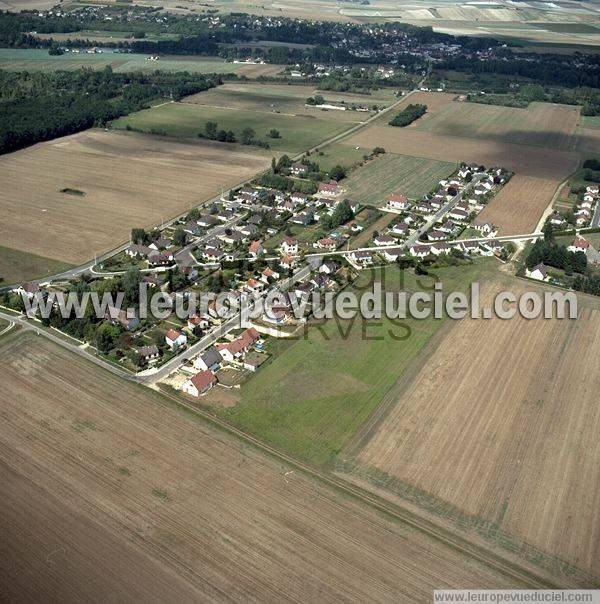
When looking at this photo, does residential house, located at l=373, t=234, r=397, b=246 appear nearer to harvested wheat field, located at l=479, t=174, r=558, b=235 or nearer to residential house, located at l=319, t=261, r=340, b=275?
residential house, located at l=319, t=261, r=340, b=275

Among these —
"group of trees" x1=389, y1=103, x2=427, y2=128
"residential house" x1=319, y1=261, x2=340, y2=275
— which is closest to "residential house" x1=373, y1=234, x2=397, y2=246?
"residential house" x1=319, y1=261, x2=340, y2=275

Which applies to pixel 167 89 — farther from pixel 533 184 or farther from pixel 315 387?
pixel 315 387

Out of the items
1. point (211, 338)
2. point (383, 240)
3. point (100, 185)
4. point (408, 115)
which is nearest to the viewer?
point (211, 338)

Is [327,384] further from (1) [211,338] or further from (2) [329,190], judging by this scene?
(2) [329,190]

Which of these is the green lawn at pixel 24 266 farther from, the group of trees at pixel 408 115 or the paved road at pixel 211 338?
the group of trees at pixel 408 115

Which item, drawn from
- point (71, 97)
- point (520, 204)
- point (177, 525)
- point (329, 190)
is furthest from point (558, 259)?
point (71, 97)
